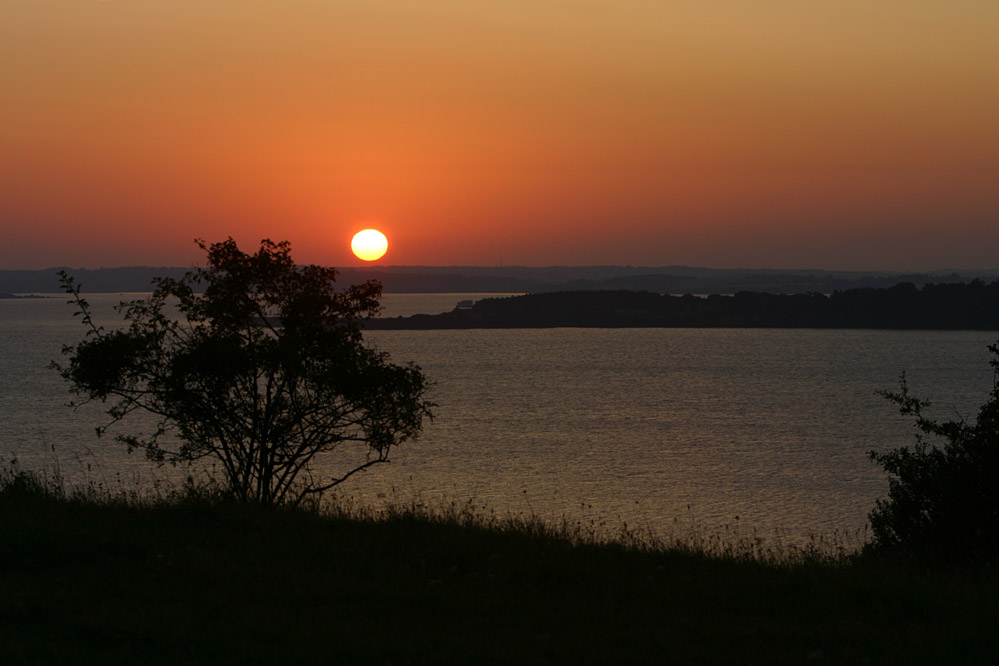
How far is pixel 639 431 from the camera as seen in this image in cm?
6725

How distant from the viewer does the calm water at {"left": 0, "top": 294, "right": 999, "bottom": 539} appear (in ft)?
135

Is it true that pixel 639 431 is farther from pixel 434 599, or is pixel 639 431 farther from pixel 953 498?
pixel 434 599

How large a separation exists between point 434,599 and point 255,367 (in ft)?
33.8

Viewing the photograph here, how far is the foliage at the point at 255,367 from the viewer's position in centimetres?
1750

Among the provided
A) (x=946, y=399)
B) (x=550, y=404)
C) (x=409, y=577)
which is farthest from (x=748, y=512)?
(x=946, y=399)

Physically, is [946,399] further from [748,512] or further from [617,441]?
[748,512]

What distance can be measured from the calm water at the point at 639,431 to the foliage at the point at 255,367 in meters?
11.2

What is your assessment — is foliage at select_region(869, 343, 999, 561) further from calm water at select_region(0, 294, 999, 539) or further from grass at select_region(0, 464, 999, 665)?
calm water at select_region(0, 294, 999, 539)

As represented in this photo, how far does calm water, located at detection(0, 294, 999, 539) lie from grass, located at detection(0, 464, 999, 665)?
18682 mm

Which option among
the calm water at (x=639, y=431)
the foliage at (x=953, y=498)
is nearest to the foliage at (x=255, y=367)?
the foliage at (x=953, y=498)

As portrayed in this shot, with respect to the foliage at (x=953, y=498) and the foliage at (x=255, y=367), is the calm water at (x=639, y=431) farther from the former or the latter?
the foliage at (x=953, y=498)

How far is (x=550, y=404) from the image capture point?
3310 inches

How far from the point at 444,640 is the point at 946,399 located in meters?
91.9

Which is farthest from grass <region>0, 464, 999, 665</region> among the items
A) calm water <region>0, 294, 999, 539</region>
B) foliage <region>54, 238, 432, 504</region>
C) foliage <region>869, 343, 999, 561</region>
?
Result: calm water <region>0, 294, 999, 539</region>
